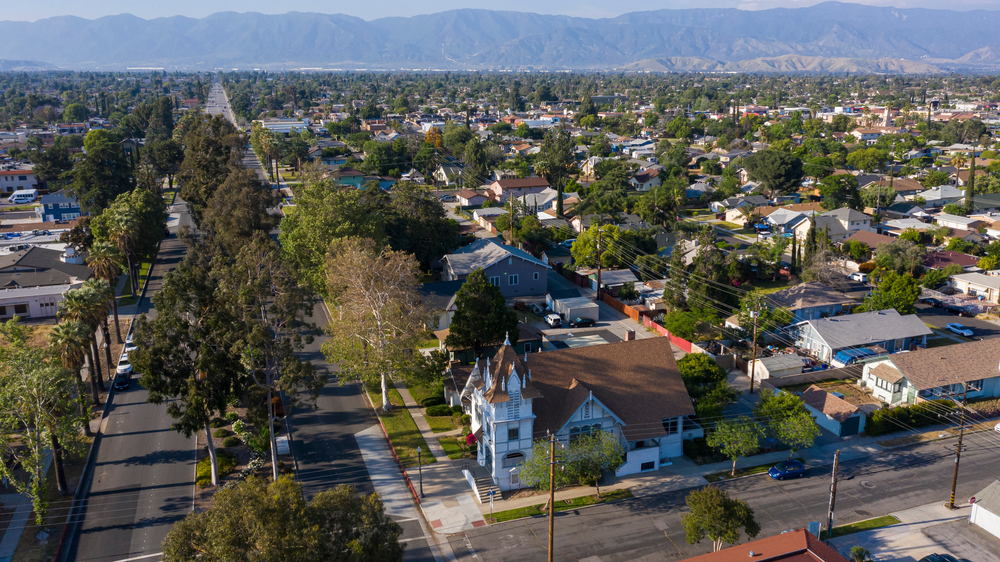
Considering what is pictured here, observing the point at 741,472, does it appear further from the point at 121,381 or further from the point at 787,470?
the point at 121,381

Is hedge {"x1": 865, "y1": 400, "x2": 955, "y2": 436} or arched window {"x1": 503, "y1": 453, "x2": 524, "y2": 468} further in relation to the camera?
hedge {"x1": 865, "y1": 400, "x2": 955, "y2": 436}

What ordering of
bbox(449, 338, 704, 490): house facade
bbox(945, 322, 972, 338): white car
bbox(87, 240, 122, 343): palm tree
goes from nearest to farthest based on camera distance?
bbox(449, 338, 704, 490): house facade, bbox(87, 240, 122, 343): palm tree, bbox(945, 322, 972, 338): white car

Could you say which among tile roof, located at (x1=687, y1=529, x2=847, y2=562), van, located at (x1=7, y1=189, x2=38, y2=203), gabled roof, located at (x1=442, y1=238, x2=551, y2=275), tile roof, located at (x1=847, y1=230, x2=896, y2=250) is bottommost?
tile roof, located at (x1=687, y1=529, x2=847, y2=562)

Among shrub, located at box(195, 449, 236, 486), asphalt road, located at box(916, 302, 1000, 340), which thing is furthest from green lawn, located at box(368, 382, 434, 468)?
asphalt road, located at box(916, 302, 1000, 340)

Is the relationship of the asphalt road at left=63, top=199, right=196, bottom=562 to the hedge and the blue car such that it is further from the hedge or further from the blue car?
the hedge

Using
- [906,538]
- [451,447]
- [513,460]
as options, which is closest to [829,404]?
[906,538]

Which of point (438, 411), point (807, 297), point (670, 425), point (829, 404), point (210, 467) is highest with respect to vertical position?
point (807, 297)

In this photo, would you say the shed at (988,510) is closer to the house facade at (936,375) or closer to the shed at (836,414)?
the shed at (836,414)
